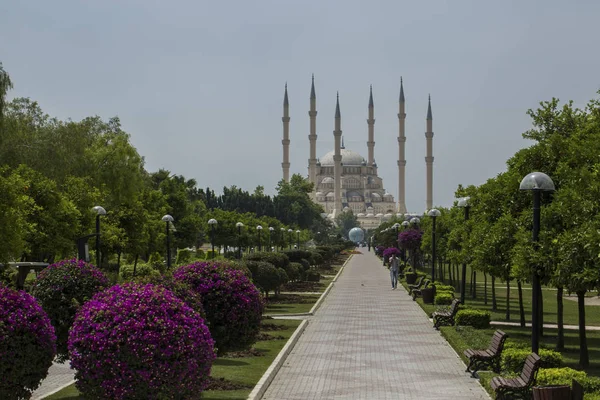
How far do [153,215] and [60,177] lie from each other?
6209mm

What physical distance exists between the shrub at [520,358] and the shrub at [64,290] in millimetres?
5703

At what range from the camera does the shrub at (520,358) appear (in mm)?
11695

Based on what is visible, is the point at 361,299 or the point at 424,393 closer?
the point at 424,393

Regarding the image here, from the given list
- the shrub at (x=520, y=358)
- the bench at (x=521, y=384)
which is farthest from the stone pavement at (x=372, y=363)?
the bench at (x=521, y=384)

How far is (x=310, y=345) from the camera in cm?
1658

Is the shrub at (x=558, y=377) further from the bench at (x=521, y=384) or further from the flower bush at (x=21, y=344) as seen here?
the flower bush at (x=21, y=344)

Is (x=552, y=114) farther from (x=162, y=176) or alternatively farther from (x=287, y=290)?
(x=162, y=176)

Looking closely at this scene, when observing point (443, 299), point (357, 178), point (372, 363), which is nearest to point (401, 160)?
point (357, 178)

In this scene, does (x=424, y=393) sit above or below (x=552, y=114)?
→ below

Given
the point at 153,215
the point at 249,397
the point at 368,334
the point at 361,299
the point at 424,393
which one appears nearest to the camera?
the point at 249,397

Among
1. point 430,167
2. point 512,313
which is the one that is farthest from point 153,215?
point 430,167

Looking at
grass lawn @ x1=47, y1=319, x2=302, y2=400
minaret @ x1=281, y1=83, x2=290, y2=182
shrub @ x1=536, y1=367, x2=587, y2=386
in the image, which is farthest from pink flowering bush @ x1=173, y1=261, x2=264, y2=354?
minaret @ x1=281, y1=83, x2=290, y2=182

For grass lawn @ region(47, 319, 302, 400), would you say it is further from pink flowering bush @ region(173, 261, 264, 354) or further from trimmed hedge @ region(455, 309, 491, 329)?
trimmed hedge @ region(455, 309, 491, 329)

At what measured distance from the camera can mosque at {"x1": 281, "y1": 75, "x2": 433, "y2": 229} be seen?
155 meters
